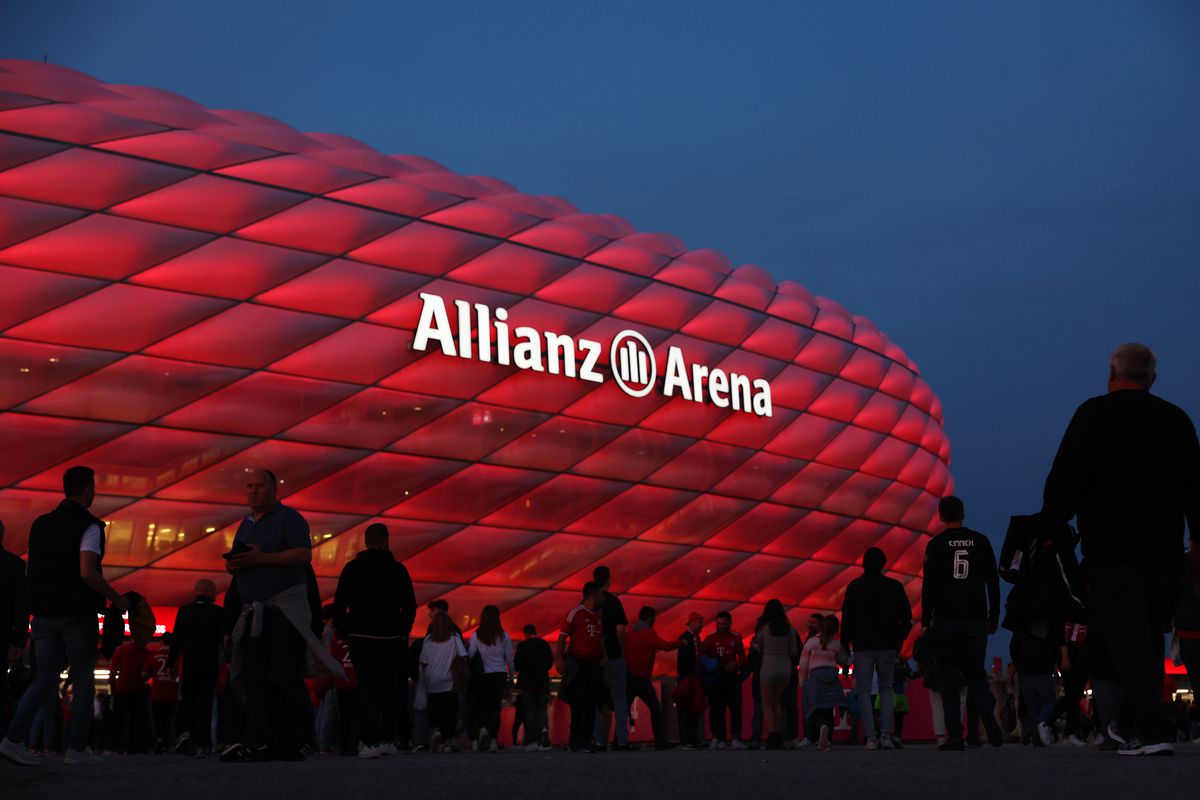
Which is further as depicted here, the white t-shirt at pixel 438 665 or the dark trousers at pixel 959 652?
the white t-shirt at pixel 438 665

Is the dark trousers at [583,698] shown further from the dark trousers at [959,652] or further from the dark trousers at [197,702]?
the dark trousers at [959,652]

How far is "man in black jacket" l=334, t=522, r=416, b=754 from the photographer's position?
26.5ft

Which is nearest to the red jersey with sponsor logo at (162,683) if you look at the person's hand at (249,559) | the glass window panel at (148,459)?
the glass window panel at (148,459)

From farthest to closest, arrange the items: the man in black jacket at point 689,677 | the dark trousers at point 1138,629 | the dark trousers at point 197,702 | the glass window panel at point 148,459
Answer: the glass window panel at point 148,459 → the man in black jacket at point 689,677 → the dark trousers at point 197,702 → the dark trousers at point 1138,629

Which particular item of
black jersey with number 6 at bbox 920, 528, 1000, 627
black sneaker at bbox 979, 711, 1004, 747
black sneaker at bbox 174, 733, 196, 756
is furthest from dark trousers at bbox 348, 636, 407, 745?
black sneaker at bbox 979, 711, 1004, 747

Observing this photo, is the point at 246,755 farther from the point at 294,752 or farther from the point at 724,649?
the point at 724,649

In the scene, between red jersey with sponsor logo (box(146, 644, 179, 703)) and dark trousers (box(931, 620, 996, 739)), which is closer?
dark trousers (box(931, 620, 996, 739))

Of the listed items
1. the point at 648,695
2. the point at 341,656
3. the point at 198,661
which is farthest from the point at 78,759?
the point at 648,695

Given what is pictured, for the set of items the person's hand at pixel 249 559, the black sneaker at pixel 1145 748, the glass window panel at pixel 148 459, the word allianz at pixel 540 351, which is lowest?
the black sneaker at pixel 1145 748

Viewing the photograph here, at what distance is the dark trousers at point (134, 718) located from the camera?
1182 centimetres

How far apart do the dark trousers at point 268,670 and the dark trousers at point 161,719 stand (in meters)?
5.93

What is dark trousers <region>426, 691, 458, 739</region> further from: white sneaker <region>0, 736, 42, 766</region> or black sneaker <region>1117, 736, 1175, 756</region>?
black sneaker <region>1117, 736, 1175, 756</region>

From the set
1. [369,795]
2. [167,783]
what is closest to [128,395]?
[167,783]

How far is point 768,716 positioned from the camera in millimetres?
11734
